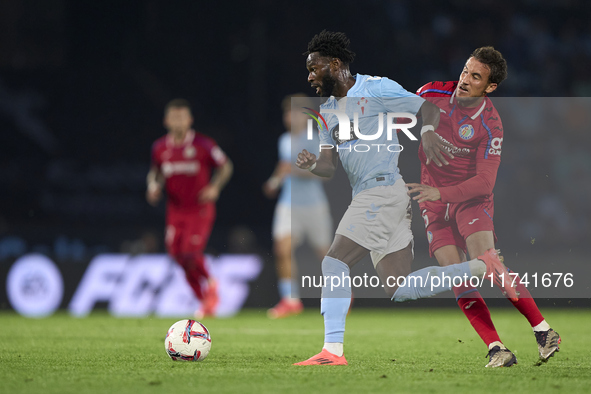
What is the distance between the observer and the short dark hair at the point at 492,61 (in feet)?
16.9

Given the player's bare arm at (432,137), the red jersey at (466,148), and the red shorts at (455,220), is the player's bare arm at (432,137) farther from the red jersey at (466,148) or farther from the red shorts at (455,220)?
the red shorts at (455,220)

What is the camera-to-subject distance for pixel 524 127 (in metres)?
10.7

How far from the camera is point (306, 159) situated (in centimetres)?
494

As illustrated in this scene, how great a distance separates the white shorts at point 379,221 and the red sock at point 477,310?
46 centimetres

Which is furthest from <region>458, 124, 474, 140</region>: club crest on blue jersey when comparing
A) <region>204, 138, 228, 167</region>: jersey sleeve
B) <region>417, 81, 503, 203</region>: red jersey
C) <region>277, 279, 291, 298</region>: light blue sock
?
<region>277, 279, 291, 298</region>: light blue sock

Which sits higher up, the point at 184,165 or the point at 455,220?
the point at 184,165

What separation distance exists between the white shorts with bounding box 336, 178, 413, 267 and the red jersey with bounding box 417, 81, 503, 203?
0.31 meters

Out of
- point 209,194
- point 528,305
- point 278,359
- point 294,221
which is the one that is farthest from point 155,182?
point 528,305

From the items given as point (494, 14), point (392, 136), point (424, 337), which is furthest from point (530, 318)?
point (494, 14)

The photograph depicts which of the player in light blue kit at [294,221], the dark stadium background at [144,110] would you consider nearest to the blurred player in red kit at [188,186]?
the player in light blue kit at [294,221]

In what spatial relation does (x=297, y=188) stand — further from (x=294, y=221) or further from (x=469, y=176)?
(x=469, y=176)

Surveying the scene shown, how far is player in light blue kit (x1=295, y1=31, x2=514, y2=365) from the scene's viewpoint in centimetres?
502

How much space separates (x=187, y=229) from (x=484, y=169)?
4530mm

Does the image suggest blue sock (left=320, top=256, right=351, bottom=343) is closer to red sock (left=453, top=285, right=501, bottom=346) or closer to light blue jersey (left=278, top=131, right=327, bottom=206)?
red sock (left=453, top=285, right=501, bottom=346)
